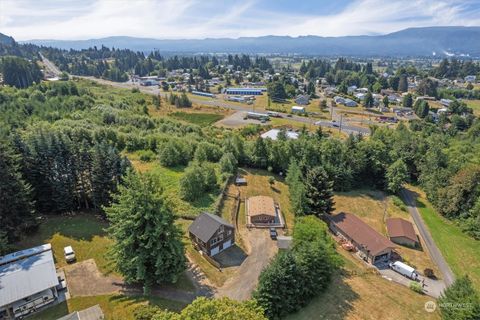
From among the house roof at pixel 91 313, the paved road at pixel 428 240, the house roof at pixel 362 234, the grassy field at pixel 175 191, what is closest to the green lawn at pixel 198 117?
the grassy field at pixel 175 191

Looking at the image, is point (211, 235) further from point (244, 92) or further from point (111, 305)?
point (244, 92)

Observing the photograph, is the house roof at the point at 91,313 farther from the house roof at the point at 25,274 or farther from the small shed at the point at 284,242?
the small shed at the point at 284,242

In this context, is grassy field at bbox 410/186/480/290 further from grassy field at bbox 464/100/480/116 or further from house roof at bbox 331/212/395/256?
grassy field at bbox 464/100/480/116

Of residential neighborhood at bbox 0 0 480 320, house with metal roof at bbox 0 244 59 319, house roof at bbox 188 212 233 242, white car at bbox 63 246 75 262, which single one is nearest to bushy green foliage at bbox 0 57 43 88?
residential neighborhood at bbox 0 0 480 320

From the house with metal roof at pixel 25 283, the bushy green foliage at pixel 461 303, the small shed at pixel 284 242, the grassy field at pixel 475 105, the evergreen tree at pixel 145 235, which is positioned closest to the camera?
the bushy green foliage at pixel 461 303

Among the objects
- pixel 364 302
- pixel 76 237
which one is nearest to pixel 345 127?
pixel 364 302
